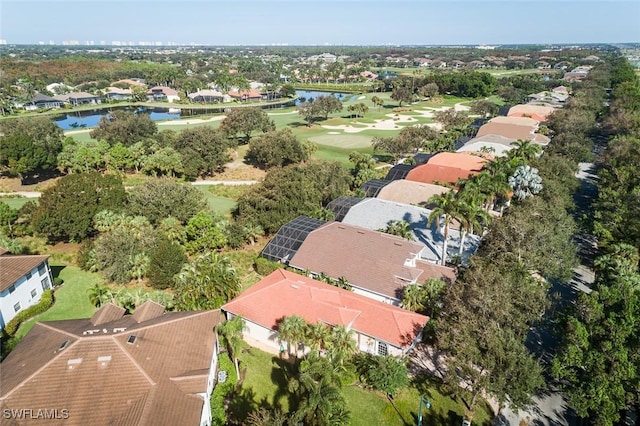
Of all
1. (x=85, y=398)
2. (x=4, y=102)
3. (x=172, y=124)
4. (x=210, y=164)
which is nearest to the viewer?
(x=85, y=398)

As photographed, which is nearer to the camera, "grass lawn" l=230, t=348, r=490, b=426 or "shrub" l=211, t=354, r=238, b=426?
"shrub" l=211, t=354, r=238, b=426

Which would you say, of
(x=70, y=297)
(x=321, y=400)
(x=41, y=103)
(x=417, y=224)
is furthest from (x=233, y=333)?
(x=41, y=103)

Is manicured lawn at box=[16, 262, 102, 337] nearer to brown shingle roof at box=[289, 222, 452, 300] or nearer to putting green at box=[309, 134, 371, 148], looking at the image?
brown shingle roof at box=[289, 222, 452, 300]

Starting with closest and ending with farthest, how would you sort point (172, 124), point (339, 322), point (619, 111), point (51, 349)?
point (51, 349) → point (339, 322) → point (619, 111) → point (172, 124)

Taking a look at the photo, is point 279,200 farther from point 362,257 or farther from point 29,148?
point 29,148

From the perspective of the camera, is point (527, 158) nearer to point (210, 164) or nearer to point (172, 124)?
point (210, 164)

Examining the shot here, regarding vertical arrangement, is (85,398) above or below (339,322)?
above

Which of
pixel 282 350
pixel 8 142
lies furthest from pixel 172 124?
pixel 282 350

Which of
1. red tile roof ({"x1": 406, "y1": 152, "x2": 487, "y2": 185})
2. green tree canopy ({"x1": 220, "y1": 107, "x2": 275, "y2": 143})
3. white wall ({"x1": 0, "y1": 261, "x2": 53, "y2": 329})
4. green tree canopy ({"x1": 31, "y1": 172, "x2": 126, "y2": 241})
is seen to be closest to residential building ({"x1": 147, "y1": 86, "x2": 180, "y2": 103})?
green tree canopy ({"x1": 220, "y1": 107, "x2": 275, "y2": 143})
